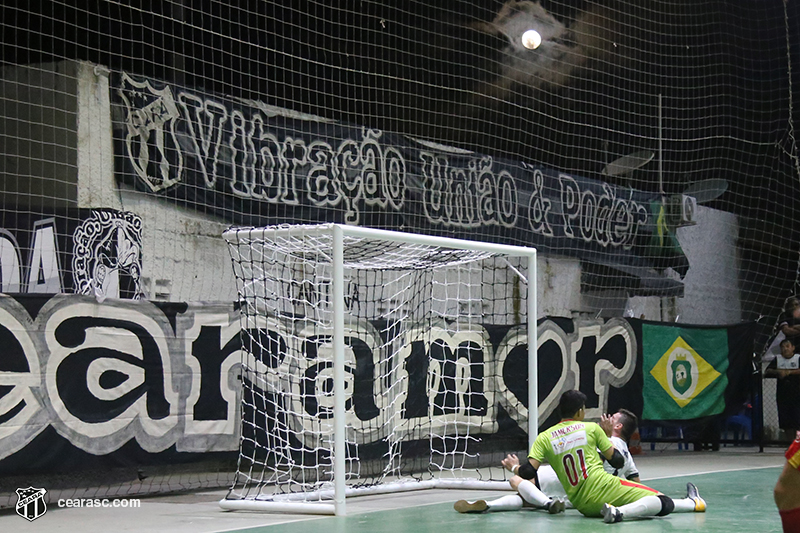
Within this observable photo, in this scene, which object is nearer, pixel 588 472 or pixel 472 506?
pixel 588 472

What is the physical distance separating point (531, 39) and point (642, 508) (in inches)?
411

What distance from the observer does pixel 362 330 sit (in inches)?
451

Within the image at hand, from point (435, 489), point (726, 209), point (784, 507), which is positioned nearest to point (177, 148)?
point (435, 489)

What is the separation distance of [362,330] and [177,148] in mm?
2946

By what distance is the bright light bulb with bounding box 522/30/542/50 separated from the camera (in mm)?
16484

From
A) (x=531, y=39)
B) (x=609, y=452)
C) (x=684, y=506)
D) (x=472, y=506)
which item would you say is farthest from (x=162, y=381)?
(x=531, y=39)

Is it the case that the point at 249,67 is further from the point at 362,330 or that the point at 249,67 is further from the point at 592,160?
the point at 592,160

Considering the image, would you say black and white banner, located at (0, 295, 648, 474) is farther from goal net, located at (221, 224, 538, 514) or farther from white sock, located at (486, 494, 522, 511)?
white sock, located at (486, 494, 522, 511)

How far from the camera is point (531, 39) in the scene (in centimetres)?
1653

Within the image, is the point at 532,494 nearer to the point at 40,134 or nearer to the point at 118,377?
the point at 118,377

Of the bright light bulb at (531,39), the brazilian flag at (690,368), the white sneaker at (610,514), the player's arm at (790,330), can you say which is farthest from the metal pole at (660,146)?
the white sneaker at (610,514)

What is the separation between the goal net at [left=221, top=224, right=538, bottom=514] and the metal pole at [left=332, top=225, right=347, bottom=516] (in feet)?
0.04

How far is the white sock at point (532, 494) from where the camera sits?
825 centimetres

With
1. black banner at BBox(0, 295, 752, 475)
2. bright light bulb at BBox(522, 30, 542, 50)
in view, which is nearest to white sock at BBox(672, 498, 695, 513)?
black banner at BBox(0, 295, 752, 475)
